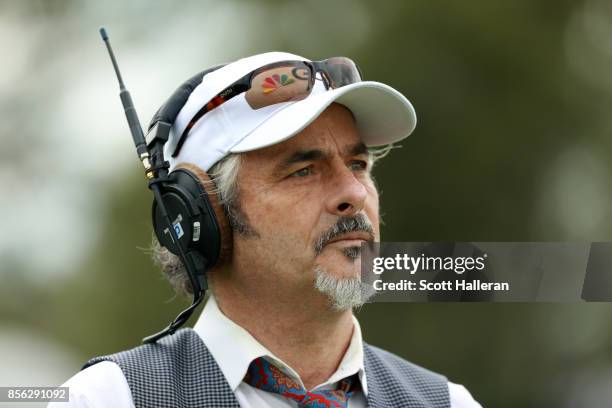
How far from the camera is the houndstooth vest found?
2580mm

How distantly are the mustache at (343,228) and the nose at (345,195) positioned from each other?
2 centimetres

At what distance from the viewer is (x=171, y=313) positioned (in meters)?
9.72

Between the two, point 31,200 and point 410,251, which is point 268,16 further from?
point 410,251

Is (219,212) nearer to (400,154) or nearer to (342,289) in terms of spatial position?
(342,289)

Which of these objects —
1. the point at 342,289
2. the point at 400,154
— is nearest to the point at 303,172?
the point at 342,289

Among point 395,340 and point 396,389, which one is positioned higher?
point 396,389

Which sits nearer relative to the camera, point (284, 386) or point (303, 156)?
point (284, 386)

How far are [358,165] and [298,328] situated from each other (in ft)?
1.79

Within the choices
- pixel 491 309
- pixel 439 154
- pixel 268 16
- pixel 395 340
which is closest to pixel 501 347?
pixel 491 309

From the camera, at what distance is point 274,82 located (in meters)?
2.83

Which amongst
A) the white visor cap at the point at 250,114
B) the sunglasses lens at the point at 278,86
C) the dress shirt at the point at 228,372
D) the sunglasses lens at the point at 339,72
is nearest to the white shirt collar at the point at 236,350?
the dress shirt at the point at 228,372

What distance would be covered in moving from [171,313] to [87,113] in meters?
2.17

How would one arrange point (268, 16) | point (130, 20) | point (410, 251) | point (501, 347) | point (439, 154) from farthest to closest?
1. point (268, 16)
2. point (130, 20)
3. point (439, 154)
4. point (501, 347)
5. point (410, 251)

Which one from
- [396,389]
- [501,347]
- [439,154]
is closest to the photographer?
[396,389]
